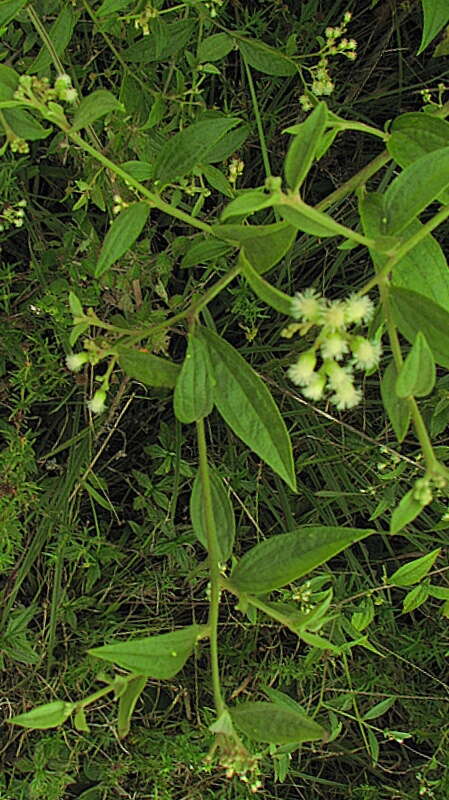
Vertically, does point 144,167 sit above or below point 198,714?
above

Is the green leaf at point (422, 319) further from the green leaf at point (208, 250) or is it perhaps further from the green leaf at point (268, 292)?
the green leaf at point (208, 250)

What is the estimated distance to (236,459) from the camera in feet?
4.95

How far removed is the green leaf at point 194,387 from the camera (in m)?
0.85

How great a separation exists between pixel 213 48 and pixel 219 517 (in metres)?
0.65

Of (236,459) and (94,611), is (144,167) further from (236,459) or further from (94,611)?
(94,611)

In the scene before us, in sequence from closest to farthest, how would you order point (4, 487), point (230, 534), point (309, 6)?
1. point (230, 534)
2. point (4, 487)
3. point (309, 6)

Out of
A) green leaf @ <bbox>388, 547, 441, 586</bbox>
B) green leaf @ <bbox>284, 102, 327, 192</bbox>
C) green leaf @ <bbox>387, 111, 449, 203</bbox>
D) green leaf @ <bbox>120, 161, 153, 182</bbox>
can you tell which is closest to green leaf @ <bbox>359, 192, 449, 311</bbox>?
green leaf @ <bbox>387, 111, 449, 203</bbox>

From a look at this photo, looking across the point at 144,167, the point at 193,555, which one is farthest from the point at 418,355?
the point at 193,555

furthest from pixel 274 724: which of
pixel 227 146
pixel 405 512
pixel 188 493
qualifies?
pixel 188 493

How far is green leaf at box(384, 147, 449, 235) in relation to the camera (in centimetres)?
77

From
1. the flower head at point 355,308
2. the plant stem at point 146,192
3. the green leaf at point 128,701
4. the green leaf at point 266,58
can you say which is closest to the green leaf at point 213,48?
the green leaf at point 266,58

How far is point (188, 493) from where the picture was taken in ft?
5.41

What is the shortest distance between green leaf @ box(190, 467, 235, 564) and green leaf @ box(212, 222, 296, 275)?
0.79 ft

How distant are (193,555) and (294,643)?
0.27 meters
